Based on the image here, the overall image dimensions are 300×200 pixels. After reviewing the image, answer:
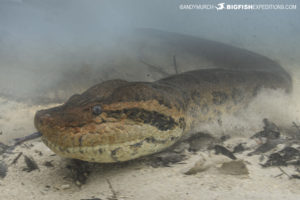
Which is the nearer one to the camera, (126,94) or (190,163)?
(190,163)

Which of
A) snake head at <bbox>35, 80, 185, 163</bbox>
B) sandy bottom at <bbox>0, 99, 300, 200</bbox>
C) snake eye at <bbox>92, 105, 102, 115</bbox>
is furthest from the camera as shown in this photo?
snake eye at <bbox>92, 105, 102, 115</bbox>

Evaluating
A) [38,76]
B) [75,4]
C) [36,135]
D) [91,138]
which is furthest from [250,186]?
[75,4]

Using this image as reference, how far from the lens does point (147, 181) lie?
5.67ft

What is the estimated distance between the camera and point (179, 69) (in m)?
4.99

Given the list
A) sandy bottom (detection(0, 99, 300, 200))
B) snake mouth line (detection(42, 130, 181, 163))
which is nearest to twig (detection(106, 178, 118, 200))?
sandy bottom (detection(0, 99, 300, 200))

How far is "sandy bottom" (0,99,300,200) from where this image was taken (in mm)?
1479

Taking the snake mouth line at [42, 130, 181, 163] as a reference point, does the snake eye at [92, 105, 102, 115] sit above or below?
above

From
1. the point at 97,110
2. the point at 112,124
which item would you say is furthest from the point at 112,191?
the point at 97,110

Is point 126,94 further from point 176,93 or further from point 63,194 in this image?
point 63,194

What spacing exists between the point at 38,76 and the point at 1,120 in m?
1.07

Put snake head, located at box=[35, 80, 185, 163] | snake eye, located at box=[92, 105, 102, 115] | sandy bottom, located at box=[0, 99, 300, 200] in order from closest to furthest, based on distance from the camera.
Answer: sandy bottom, located at box=[0, 99, 300, 200]
snake head, located at box=[35, 80, 185, 163]
snake eye, located at box=[92, 105, 102, 115]

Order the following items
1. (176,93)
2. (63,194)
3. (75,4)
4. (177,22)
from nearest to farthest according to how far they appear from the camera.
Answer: (63,194), (176,93), (75,4), (177,22)

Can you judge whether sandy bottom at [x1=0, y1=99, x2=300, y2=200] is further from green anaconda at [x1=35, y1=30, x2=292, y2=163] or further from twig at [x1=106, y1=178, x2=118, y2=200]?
green anaconda at [x1=35, y1=30, x2=292, y2=163]

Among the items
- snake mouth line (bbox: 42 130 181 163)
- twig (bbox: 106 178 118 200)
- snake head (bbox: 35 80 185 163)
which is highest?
snake head (bbox: 35 80 185 163)
